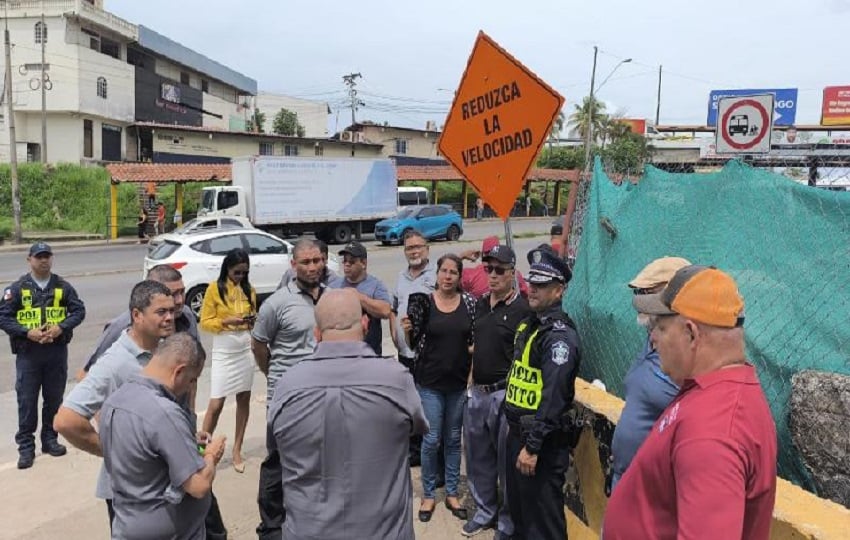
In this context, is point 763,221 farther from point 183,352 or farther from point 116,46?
point 116,46

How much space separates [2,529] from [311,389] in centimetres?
303

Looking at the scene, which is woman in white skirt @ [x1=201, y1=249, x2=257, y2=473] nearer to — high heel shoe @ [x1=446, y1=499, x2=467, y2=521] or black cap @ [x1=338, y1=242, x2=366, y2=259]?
black cap @ [x1=338, y1=242, x2=366, y2=259]

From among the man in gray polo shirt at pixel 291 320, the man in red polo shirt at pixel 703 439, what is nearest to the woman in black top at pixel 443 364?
the man in gray polo shirt at pixel 291 320

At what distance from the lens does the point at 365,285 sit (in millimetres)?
5059

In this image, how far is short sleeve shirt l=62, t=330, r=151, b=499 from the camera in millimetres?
2916

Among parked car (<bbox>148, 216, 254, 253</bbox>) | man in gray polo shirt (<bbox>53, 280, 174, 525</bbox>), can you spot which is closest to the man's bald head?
man in gray polo shirt (<bbox>53, 280, 174, 525</bbox>)

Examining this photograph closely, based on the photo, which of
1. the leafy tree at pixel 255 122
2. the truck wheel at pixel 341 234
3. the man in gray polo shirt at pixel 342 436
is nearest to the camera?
the man in gray polo shirt at pixel 342 436

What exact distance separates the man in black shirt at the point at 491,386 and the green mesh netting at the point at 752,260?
25.2 inches

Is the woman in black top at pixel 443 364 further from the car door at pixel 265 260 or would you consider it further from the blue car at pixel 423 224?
the blue car at pixel 423 224

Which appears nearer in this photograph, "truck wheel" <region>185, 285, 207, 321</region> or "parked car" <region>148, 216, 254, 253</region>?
"truck wheel" <region>185, 285, 207, 321</region>

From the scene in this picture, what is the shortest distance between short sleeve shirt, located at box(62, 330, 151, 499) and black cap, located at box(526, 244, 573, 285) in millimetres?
1967

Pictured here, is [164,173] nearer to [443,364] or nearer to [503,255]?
[443,364]

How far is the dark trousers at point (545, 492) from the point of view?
3.37 m

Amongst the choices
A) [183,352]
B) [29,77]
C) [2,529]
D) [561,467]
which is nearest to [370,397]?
[183,352]
